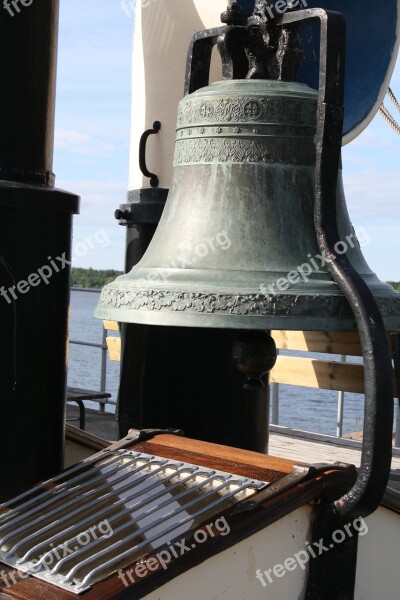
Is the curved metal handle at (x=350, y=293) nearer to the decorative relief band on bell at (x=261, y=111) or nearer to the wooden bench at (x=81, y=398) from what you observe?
the decorative relief band on bell at (x=261, y=111)

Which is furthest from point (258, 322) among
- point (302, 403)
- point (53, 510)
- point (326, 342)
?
point (302, 403)

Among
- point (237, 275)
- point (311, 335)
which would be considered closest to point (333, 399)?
point (311, 335)

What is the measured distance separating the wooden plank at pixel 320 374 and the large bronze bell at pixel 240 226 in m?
3.49

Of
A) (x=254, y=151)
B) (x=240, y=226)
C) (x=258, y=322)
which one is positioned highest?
(x=254, y=151)

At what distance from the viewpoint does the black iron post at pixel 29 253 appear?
3812 millimetres

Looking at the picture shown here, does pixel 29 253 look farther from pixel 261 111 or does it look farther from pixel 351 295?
pixel 351 295

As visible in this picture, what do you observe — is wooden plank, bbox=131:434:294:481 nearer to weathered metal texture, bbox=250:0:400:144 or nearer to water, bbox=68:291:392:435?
weathered metal texture, bbox=250:0:400:144

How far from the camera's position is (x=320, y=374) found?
7.43 metres

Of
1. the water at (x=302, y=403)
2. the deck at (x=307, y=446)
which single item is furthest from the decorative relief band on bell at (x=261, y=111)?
the water at (x=302, y=403)

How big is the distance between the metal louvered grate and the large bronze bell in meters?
0.60

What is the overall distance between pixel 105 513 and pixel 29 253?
101 cm

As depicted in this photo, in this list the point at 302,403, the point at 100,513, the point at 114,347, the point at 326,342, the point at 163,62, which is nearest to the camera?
the point at 100,513

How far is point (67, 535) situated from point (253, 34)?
6.44ft

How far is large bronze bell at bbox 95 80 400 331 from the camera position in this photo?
3.45 meters
